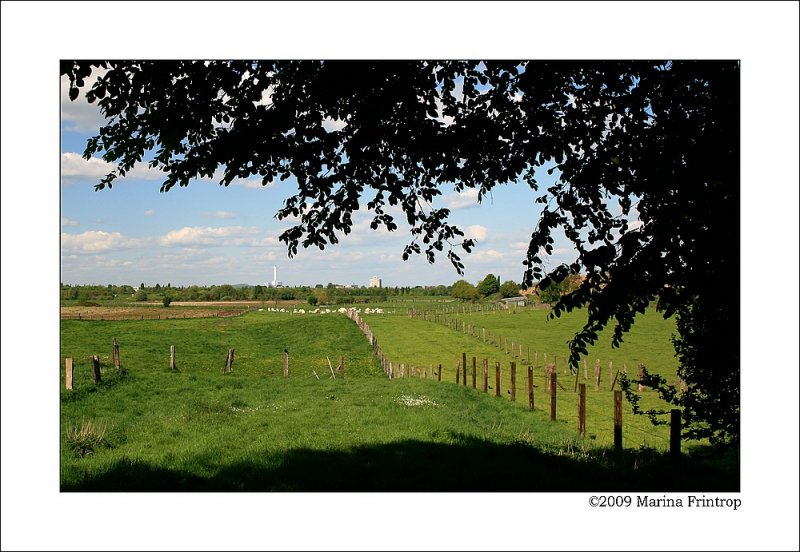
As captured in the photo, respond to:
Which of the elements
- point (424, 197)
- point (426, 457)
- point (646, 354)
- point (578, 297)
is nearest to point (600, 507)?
point (578, 297)

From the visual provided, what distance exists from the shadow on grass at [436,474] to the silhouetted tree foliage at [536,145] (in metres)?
1.01

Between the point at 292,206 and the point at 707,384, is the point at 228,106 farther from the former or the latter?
the point at 707,384

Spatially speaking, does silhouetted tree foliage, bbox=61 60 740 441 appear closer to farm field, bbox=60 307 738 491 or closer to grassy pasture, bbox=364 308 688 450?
farm field, bbox=60 307 738 491

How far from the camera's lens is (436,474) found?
8188 mm

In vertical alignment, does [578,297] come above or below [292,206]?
below

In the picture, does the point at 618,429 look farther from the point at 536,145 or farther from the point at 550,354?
the point at 550,354

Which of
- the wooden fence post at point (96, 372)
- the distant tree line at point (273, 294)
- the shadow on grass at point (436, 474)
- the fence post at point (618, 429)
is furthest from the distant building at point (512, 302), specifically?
the shadow on grass at point (436, 474)

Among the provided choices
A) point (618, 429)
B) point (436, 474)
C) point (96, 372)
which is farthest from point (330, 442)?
point (96, 372)

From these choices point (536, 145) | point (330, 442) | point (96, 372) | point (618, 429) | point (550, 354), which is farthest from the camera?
point (550, 354)

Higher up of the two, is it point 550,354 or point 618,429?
point 618,429

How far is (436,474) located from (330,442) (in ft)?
12.0

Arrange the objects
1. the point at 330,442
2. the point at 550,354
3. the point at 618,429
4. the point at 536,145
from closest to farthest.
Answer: the point at 536,145 → the point at 330,442 → the point at 618,429 → the point at 550,354

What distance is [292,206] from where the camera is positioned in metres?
8.85
